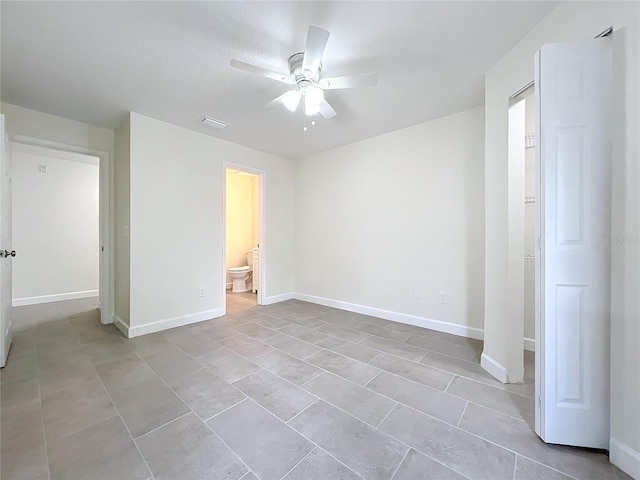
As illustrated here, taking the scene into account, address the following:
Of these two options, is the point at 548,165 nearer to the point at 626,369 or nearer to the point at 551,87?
the point at 551,87

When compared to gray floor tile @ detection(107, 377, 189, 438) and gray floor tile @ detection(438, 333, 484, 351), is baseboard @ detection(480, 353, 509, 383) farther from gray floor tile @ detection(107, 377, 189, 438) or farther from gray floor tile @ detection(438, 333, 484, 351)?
gray floor tile @ detection(107, 377, 189, 438)

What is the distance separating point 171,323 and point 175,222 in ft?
4.26

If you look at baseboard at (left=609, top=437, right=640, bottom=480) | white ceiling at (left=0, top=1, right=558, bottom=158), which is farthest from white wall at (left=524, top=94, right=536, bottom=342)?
baseboard at (left=609, top=437, right=640, bottom=480)

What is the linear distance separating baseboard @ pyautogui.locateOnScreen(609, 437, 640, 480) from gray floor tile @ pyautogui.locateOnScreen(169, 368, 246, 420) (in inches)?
82.5

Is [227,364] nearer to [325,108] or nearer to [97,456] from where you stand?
[97,456]

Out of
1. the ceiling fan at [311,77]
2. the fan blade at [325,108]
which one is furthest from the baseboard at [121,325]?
the fan blade at [325,108]

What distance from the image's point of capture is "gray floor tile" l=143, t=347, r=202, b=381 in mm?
2135

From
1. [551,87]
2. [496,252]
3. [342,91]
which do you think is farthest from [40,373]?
[551,87]

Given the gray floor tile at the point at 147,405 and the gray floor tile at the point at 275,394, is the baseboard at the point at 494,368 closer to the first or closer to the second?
the gray floor tile at the point at 275,394

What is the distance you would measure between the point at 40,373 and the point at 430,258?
4009 mm

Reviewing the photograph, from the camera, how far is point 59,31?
5.62 feet

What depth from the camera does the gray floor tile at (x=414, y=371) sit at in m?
1.99

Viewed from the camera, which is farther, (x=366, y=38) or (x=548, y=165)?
(x=366, y=38)

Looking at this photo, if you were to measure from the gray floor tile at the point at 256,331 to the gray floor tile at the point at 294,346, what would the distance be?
0.12 metres
